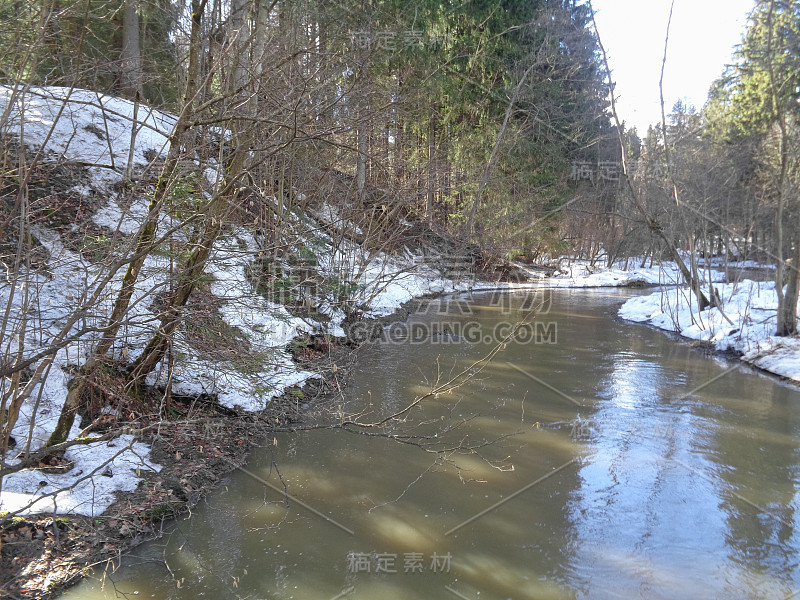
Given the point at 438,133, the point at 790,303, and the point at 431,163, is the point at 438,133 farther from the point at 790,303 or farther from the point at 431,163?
the point at 790,303

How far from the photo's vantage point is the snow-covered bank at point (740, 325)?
11.3 m

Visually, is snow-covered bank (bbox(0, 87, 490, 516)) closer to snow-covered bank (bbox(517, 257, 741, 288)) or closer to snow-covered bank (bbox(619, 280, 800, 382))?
snow-covered bank (bbox(619, 280, 800, 382))

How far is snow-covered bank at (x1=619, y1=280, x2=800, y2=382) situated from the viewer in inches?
444

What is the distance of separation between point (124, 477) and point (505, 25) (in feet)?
70.1

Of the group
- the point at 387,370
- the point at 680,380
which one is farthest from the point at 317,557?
the point at 680,380

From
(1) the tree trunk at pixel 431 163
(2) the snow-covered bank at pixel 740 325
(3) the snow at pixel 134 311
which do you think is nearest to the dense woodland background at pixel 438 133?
(1) the tree trunk at pixel 431 163

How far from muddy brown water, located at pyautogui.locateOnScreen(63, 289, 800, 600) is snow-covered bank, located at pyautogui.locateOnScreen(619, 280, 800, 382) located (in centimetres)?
192

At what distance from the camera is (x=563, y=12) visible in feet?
69.9

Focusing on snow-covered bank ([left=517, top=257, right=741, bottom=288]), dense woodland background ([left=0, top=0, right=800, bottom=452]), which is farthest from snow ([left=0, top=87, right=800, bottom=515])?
snow-covered bank ([left=517, top=257, right=741, bottom=288])

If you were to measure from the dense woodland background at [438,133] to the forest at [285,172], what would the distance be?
0.09m

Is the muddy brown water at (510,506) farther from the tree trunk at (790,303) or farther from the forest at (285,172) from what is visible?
the tree trunk at (790,303)

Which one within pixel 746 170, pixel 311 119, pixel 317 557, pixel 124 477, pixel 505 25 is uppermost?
pixel 505 25

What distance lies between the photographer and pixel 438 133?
77.1 ft

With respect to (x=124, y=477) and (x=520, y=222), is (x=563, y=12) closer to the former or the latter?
(x=520, y=222)
